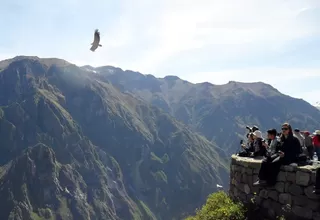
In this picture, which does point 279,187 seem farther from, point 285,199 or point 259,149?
point 259,149

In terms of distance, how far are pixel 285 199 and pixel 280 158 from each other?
1.23 m

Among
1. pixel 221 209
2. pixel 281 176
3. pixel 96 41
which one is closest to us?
pixel 96 41

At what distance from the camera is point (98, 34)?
32.1ft

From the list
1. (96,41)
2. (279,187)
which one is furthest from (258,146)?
(96,41)

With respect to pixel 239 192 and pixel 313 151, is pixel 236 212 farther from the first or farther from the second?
pixel 313 151

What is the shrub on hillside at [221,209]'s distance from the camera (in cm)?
1301

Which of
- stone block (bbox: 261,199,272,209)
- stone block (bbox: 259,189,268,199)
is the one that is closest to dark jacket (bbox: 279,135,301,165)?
stone block (bbox: 259,189,268,199)

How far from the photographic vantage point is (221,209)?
44.5 ft

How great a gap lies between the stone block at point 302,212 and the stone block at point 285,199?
23cm

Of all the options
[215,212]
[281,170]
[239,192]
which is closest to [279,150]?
[281,170]

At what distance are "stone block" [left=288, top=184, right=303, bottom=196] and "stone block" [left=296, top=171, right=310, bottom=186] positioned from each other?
0.48 feet

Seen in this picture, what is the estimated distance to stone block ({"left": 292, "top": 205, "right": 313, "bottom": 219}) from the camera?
10.9 metres

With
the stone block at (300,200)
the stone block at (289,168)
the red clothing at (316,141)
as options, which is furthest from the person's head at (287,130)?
the red clothing at (316,141)

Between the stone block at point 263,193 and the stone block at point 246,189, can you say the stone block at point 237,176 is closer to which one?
the stone block at point 246,189
